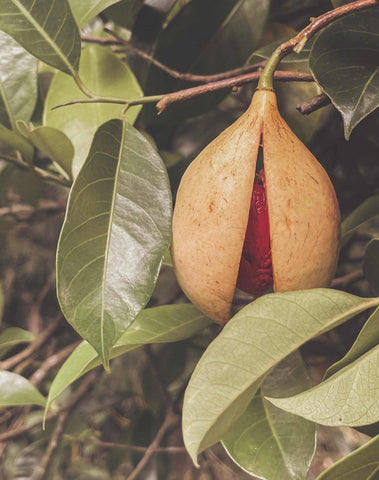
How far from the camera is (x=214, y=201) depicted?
417 mm

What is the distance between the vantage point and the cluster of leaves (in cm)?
37

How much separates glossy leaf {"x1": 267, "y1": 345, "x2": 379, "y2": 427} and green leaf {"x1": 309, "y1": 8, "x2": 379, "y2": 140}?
0.21m

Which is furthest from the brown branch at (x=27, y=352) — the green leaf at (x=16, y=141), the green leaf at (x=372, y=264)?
the green leaf at (x=372, y=264)

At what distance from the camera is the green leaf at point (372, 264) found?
1.69ft

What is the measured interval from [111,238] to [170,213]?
56mm

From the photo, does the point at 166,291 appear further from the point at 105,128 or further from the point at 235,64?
the point at 105,128

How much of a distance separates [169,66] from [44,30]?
0.68 ft

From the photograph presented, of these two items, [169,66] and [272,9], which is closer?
[169,66]

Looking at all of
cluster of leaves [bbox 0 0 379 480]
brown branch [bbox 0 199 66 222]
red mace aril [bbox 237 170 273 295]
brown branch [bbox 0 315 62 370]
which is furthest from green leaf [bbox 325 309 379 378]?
brown branch [bbox 0 199 66 222]

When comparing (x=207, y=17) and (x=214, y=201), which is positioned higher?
(x=207, y=17)

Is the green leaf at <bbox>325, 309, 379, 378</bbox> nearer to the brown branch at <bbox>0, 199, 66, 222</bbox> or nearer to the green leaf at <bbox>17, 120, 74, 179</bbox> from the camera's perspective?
the green leaf at <bbox>17, 120, 74, 179</bbox>

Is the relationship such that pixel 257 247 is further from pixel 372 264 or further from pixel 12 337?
pixel 12 337

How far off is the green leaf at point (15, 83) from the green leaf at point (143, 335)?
0.34 meters

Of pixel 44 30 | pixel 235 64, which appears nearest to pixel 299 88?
pixel 235 64
